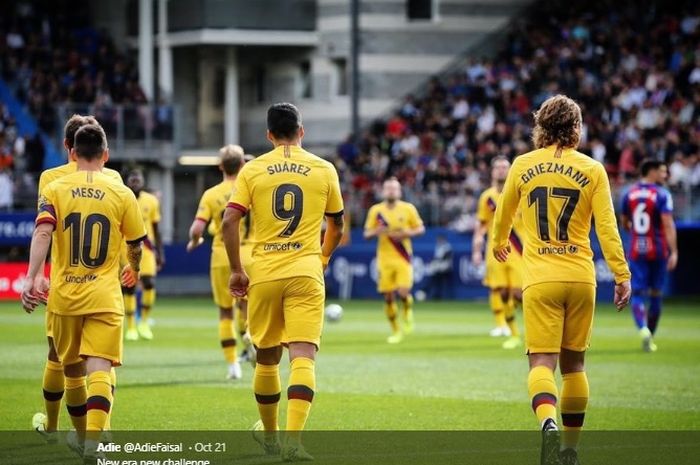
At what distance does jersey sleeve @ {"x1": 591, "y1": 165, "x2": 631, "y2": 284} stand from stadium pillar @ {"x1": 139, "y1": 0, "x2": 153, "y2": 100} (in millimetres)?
37888

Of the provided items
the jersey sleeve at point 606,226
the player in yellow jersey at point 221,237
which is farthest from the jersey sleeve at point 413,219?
the jersey sleeve at point 606,226

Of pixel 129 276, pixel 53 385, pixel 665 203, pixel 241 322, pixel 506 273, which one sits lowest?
pixel 506 273

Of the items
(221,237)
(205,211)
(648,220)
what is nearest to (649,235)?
(648,220)

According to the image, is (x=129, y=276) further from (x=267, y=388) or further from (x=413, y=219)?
(x=413, y=219)

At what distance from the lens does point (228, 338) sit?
52.6 ft

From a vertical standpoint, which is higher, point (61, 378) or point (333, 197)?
point (333, 197)

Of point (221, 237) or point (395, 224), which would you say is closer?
point (221, 237)

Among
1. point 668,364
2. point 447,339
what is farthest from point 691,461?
point 447,339

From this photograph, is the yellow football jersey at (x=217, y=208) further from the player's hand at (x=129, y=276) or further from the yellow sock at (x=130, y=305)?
the yellow sock at (x=130, y=305)

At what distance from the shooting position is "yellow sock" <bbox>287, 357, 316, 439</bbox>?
988 centimetres

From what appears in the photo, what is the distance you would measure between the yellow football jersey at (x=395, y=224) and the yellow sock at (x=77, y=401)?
12.5m

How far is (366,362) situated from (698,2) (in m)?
23.7

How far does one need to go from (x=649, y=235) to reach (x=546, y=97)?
60.6ft

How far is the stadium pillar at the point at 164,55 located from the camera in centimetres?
4753
